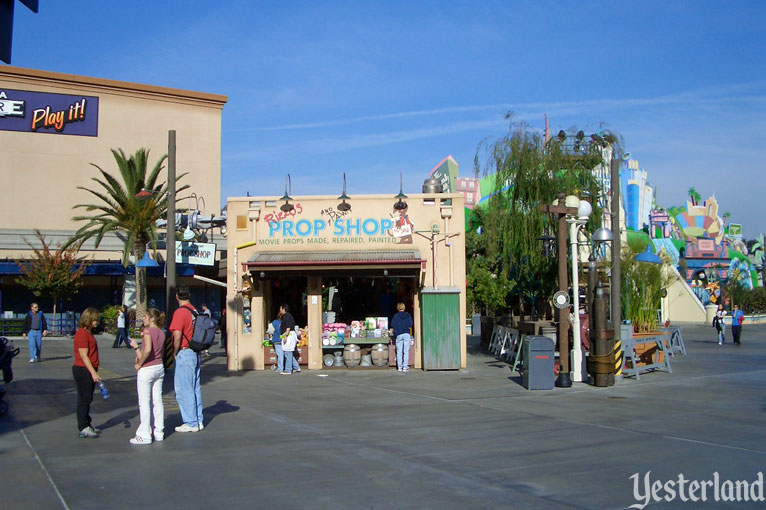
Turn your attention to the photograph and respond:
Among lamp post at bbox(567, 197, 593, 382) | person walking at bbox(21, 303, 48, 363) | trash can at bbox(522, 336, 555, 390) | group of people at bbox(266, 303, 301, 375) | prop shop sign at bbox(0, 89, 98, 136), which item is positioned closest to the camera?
trash can at bbox(522, 336, 555, 390)

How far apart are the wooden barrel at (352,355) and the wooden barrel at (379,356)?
0.44m

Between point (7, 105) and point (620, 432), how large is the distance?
1724 inches

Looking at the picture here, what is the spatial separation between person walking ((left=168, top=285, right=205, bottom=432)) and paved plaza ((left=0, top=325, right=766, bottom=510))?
0.34m

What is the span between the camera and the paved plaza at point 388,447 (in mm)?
6723

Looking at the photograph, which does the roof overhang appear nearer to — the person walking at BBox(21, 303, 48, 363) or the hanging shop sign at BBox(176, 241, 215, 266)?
the hanging shop sign at BBox(176, 241, 215, 266)

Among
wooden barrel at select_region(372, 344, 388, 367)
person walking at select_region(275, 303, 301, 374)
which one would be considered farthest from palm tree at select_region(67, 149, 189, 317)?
wooden barrel at select_region(372, 344, 388, 367)

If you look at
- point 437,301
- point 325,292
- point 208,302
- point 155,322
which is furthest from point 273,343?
point 208,302

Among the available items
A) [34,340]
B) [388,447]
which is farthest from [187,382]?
[34,340]

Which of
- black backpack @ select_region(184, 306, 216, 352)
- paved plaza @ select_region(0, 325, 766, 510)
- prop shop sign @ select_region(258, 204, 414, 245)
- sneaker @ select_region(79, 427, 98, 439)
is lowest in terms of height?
paved plaza @ select_region(0, 325, 766, 510)

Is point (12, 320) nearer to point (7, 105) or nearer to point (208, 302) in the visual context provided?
point (208, 302)

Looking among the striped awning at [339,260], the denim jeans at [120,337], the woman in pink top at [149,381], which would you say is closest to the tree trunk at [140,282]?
the denim jeans at [120,337]

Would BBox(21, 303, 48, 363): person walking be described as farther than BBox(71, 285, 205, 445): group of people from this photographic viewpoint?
Yes

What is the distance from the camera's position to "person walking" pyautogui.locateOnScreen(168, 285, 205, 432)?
972 cm

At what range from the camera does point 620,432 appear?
9.99m
